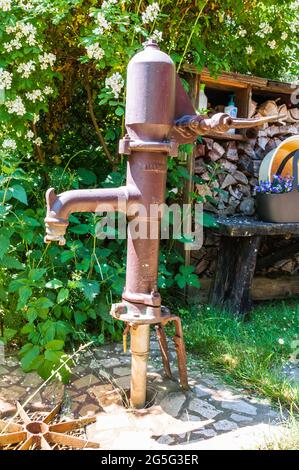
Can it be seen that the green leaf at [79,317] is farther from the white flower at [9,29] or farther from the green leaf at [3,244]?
the white flower at [9,29]

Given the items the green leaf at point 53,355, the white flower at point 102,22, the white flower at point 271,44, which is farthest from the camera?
the white flower at point 271,44

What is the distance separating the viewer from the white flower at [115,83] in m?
2.62

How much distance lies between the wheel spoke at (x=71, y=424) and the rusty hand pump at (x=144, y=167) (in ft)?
1.05

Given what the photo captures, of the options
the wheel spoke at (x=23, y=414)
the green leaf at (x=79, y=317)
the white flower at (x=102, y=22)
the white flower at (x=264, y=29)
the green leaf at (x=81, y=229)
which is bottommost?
the wheel spoke at (x=23, y=414)

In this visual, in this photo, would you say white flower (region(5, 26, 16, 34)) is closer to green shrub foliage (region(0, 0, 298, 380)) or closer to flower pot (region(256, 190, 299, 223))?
green shrub foliage (region(0, 0, 298, 380))

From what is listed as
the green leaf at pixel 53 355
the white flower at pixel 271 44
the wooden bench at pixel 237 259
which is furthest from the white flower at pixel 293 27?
the green leaf at pixel 53 355

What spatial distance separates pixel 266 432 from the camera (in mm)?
1781

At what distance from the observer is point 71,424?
184cm

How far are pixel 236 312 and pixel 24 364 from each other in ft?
5.45

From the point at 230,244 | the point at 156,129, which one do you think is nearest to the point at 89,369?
the point at 156,129

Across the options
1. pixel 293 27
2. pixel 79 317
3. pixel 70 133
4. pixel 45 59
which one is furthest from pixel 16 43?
pixel 293 27

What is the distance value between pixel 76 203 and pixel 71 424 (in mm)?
874

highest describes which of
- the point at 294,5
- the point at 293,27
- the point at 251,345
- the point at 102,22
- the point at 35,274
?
the point at 294,5

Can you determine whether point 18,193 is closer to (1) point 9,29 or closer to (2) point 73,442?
(1) point 9,29
